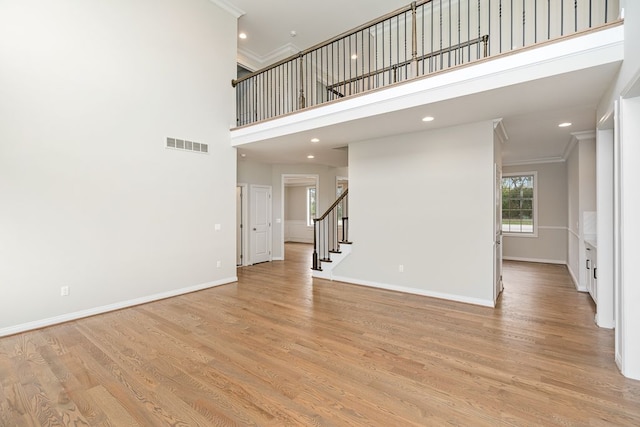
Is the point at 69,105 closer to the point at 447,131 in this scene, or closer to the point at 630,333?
the point at 447,131

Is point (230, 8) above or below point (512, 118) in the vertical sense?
above

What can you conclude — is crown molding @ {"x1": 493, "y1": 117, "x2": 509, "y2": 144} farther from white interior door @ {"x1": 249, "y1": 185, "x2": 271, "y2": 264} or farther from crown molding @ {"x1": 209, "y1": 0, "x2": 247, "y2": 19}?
white interior door @ {"x1": 249, "y1": 185, "x2": 271, "y2": 264}

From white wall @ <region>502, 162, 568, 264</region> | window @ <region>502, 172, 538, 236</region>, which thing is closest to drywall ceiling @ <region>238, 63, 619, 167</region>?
white wall @ <region>502, 162, 568, 264</region>

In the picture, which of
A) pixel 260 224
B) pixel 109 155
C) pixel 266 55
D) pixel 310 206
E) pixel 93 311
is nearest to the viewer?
pixel 93 311

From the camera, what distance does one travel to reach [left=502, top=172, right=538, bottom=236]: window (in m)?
7.69

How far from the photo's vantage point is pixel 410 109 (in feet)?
11.8

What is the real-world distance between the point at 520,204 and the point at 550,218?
74 cm

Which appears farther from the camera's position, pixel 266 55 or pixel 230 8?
pixel 266 55

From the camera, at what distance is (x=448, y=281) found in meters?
4.51

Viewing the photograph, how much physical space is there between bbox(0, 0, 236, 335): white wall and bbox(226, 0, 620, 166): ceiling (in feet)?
3.62

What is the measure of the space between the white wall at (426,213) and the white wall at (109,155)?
257 cm

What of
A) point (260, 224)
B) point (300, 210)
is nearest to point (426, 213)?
point (260, 224)

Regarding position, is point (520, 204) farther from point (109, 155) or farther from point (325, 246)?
point (109, 155)

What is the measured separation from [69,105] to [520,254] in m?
9.77
